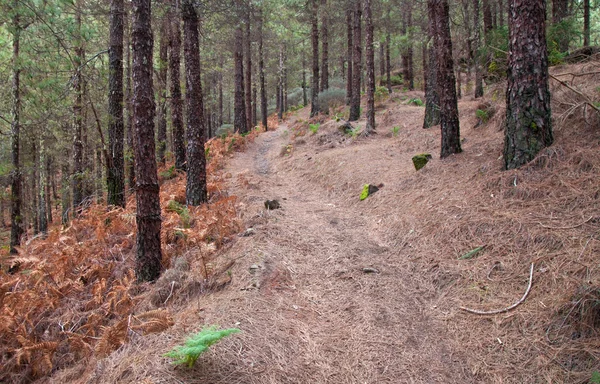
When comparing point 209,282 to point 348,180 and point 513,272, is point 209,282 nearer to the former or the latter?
point 513,272

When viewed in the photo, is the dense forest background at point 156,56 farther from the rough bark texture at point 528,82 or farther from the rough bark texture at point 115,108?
the rough bark texture at point 528,82

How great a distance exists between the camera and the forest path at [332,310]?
333 cm

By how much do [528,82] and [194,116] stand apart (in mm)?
6412

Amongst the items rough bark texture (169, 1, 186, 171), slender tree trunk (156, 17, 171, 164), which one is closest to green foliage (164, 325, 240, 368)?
rough bark texture (169, 1, 186, 171)

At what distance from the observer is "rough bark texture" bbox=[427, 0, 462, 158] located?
25.3 ft

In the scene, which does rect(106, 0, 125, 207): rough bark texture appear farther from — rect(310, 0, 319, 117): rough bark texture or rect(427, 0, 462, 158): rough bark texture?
rect(310, 0, 319, 117): rough bark texture

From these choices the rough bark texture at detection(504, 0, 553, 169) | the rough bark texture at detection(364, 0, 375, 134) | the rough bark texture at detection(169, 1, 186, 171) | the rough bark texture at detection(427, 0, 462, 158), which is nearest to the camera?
the rough bark texture at detection(504, 0, 553, 169)

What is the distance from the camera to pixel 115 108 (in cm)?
887

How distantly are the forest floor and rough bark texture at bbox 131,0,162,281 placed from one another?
1.02 m

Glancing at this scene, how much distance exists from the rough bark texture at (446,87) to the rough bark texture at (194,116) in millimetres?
5287

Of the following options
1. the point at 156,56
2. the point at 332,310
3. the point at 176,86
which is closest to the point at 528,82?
the point at 332,310

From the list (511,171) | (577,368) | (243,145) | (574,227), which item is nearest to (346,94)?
(243,145)

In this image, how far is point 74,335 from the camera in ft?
14.8

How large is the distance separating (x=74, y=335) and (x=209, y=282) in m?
1.71
